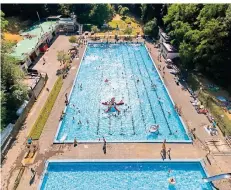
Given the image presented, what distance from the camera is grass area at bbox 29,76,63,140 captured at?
29.3 meters

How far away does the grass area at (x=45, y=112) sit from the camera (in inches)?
1155

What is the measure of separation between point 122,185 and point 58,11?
174ft

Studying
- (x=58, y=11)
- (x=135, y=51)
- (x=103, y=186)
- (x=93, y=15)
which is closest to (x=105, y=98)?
(x=103, y=186)

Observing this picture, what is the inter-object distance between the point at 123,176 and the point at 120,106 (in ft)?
40.3

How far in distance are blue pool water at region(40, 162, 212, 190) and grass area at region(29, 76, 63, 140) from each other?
5.25 m

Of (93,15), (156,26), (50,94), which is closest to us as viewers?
(50,94)

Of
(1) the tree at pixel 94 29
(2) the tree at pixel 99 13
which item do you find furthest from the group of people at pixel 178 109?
(2) the tree at pixel 99 13

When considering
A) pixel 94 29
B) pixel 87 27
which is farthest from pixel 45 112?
pixel 87 27

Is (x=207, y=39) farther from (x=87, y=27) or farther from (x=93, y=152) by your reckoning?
(x=87, y=27)

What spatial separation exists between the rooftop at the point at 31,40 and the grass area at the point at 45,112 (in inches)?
328

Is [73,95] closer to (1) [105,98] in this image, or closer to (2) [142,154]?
(1) [105,98]

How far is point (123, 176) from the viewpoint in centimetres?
2453

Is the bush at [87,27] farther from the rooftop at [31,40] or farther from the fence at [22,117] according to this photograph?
the fence at [22,117]

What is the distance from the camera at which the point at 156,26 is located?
56.0 meters
